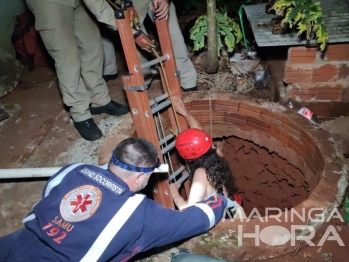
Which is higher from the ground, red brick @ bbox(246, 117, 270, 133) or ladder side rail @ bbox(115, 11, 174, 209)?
ladder side rail @ bbox(115, 11, 174, 209)

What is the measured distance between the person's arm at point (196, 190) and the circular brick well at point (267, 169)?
445mm

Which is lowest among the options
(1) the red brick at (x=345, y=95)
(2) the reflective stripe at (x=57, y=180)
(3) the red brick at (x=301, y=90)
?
(1) the red brick at (x=345, y=95)

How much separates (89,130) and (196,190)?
1163mm

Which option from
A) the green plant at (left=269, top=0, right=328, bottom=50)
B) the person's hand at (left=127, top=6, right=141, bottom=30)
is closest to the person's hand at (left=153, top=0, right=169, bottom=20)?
the person's hand at (left=127, top=6, right=141, bottom=30)

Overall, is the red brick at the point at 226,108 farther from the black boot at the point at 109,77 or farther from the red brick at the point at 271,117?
the black boot at the point at 109,77

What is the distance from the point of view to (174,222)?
1.75 meters

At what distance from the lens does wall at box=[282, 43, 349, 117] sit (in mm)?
2850

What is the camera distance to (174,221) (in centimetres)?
175

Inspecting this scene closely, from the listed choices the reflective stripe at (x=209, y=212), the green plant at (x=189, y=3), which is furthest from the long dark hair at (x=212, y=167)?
the green plant at (x=189, y=3)

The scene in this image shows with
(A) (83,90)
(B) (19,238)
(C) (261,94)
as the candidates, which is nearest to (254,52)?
(C) (261,94)

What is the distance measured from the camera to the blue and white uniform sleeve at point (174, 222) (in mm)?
1686

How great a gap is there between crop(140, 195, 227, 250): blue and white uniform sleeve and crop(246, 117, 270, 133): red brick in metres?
1.07

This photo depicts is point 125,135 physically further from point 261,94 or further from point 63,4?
point 261,94

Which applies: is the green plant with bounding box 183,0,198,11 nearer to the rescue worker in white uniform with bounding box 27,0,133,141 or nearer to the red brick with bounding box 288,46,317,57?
the rescue worker in white uniform with bounding box 27,0,133,141
